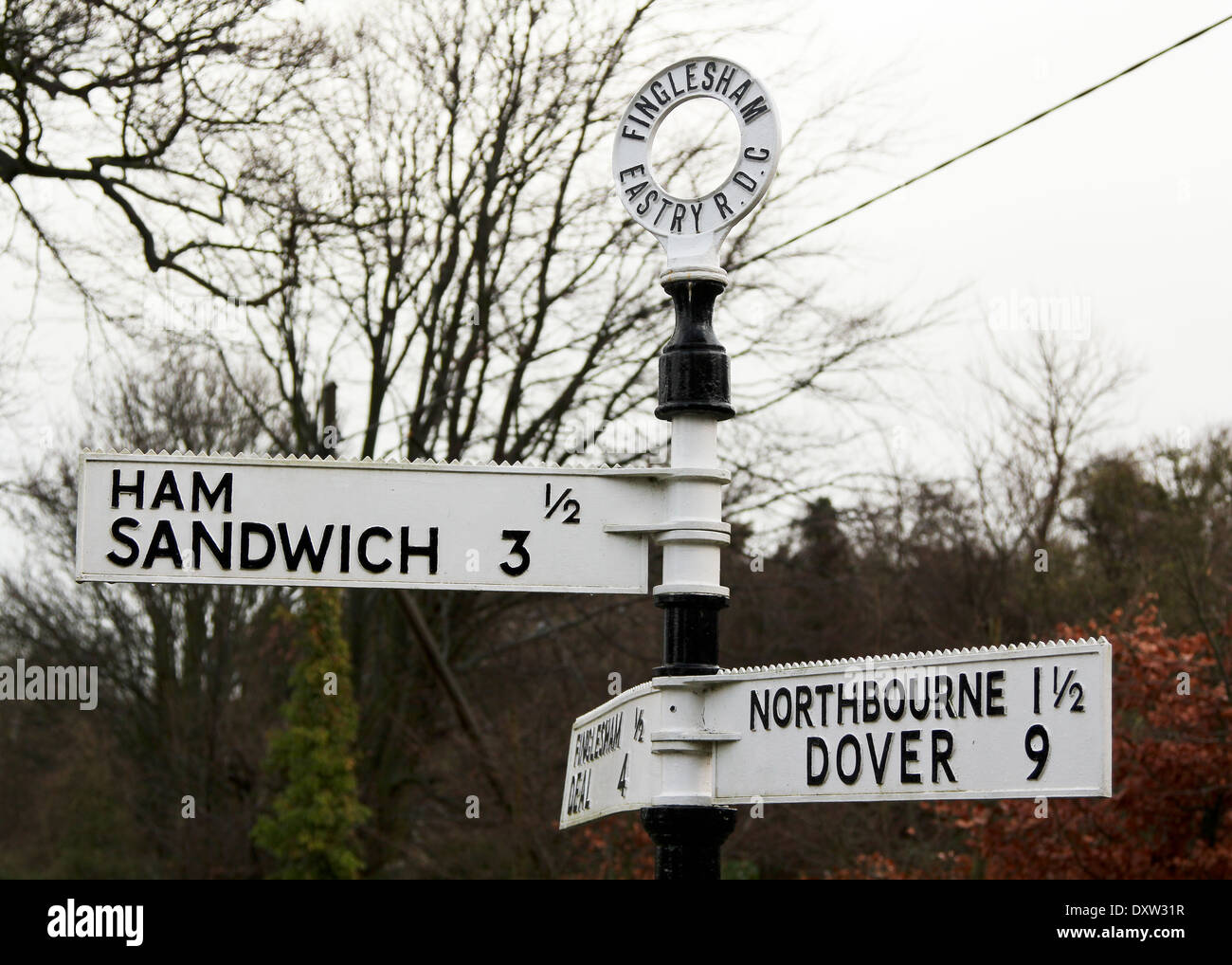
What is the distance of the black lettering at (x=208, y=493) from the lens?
3.34 metres

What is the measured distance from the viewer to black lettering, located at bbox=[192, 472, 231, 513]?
334 cm

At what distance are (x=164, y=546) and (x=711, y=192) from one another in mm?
1411

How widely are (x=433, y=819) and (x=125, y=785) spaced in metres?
8.46

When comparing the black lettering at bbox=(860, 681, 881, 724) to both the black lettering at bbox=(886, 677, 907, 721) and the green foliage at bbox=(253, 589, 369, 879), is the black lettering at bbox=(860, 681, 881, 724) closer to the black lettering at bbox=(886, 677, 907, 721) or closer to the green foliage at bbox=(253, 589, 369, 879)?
the black lettering at bbox=(886, 677, 907, 721)

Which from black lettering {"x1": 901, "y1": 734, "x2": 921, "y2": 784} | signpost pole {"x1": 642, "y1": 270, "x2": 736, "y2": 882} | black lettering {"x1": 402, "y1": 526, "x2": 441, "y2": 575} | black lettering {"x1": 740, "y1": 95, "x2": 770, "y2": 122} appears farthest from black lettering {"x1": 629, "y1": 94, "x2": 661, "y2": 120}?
black lettering {"x1": 901, "y1": 734, "x2": 921, "y2": 784}

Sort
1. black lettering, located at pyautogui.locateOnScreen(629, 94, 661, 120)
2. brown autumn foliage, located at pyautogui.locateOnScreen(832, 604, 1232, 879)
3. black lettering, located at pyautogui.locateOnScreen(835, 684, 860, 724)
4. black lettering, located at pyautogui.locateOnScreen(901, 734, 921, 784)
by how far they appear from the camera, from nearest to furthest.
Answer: black lettering, located at pyautogui.locateOnScreen(901, 734, 921, 784) < black lettering, located at pyautogui.locateOnScreen(835, 684, 860, 724) < black lettering, located at pyautogui.locateOnScreen(629, 94, 661, 120) < brown autumn foliage, located at pyautogui.locateOnScreen(832, 604, 1232, 879)

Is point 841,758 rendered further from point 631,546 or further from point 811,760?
point 631,546

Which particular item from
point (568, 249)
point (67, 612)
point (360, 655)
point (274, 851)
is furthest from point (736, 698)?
point (67, 612)

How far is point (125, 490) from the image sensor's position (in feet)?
10.9

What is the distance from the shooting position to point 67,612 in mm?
28188

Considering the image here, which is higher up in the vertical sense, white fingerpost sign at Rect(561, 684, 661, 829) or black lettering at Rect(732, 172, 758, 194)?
black lettering at Rect(732, 172, 758, 194)

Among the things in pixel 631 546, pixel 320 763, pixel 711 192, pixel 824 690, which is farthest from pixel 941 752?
pixel 320 763

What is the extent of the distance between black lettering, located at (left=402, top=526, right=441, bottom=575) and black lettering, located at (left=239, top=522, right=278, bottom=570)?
10.6 inches

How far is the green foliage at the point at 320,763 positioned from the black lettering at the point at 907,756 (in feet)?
50.4
